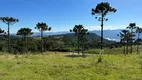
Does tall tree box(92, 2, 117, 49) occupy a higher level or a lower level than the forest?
higher

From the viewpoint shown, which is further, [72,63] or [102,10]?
[102,10]

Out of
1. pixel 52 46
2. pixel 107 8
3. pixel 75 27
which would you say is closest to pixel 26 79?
pixel 107 8

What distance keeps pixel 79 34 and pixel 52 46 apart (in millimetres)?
47538

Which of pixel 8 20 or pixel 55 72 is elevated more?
pixel 8 20

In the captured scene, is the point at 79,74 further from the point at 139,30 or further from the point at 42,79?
the point at 139,30

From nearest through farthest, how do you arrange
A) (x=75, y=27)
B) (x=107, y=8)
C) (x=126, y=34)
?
(x=107, y=8) → (x=75, y=27) → (x=126, y=34)

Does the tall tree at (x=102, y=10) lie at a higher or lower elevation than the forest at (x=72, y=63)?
higher

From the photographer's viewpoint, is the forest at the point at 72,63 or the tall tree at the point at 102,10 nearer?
the forest at the point at 72,63

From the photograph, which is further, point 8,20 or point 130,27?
point 130,27

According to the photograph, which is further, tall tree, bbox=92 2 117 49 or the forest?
tall tree, bbox=92 2 117 49

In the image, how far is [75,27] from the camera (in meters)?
67.4

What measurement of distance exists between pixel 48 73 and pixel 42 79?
2068 millimetres

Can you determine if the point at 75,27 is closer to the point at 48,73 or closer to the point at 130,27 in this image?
the point at 130,27

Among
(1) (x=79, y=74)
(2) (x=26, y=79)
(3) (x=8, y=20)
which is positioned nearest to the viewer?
(2) (x=26, y=79)
